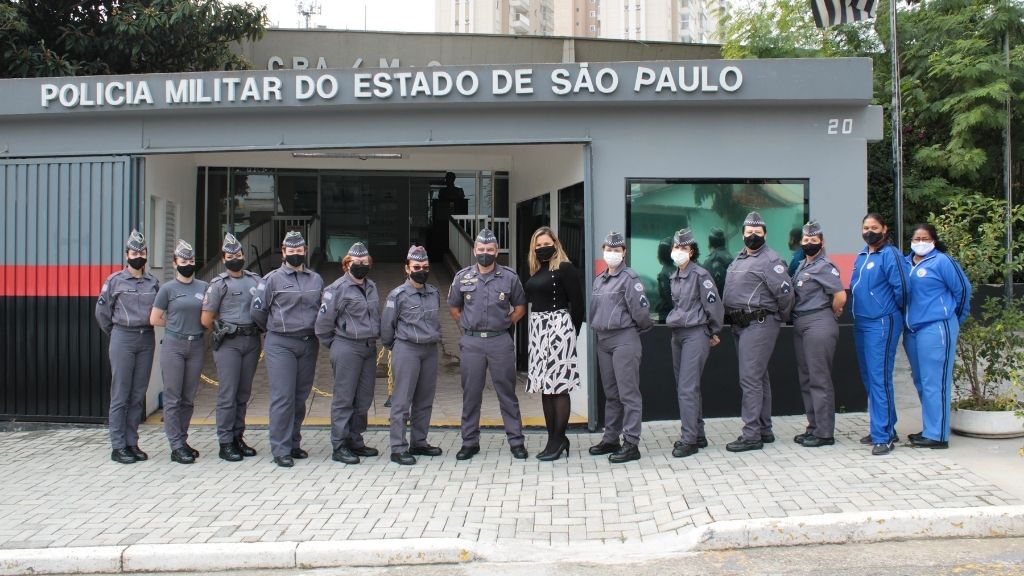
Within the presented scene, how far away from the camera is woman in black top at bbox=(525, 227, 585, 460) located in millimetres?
6566

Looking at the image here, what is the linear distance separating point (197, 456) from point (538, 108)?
437 centimetres

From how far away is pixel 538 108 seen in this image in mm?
7887

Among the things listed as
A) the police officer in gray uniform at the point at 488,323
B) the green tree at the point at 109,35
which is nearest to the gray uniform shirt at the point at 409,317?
the police officer in gray uniform at the point at 488,323

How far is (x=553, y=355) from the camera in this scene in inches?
258

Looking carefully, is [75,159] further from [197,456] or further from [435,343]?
[435,343]

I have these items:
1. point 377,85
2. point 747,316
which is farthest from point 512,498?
point 377,85

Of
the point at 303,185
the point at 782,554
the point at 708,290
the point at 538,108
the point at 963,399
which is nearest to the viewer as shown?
the point at 782,554

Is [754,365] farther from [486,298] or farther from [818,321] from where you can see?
[486,298]

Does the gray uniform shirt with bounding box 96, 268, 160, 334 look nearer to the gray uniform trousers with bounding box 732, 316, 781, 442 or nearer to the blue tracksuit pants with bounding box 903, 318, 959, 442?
the gray uniform trousers with bounding box 732, 316, 781, 442

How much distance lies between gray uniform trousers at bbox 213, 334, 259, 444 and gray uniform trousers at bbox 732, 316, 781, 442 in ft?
13.2

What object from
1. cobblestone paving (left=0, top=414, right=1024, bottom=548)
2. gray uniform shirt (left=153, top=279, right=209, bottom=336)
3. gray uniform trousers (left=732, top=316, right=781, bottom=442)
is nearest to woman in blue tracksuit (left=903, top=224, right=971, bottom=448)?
cobblestone paving (left=0, top=414, right=1024, bottom=548)

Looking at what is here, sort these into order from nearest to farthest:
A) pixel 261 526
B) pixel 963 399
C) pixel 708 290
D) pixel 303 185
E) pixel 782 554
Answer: pixel 782 554
pixel 261 526
pixel 708 290
pixel 963 399
pixel 303 185

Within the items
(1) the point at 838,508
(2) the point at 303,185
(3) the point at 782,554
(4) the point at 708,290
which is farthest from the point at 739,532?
(2) the point at 303,185

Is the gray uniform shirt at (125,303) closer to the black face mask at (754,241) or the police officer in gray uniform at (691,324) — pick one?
the police officer in gray uniform at (691,324)
